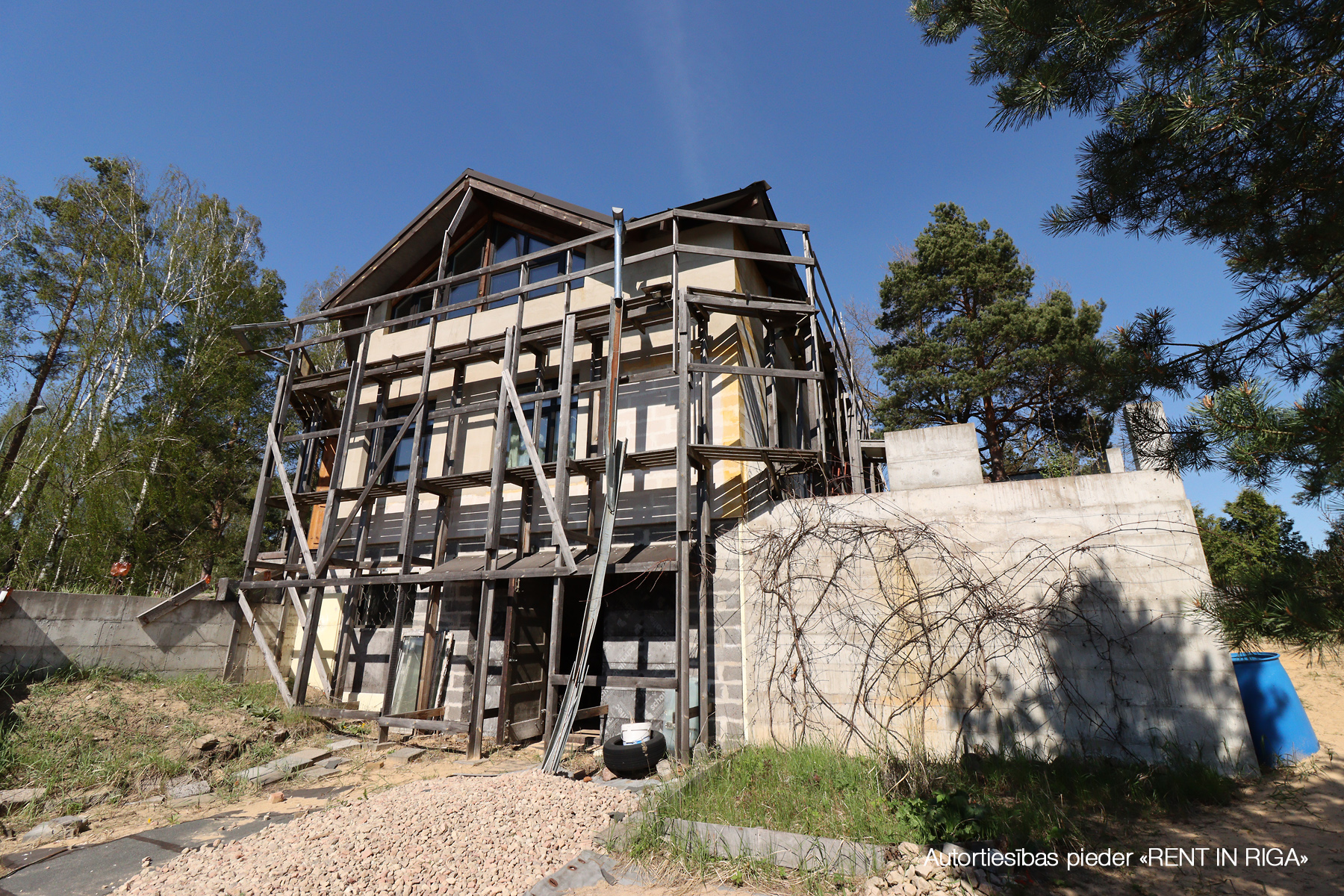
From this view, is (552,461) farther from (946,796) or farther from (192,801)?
(946,796)

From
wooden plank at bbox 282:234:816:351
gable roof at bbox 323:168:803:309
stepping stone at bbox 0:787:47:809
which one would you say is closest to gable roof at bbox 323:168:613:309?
gable roof at bbox 323:168:803:309

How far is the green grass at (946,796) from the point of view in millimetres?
4520

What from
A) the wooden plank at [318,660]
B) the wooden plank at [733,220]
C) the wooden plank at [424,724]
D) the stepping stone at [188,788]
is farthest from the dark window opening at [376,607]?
the wooden plank at [733,220]

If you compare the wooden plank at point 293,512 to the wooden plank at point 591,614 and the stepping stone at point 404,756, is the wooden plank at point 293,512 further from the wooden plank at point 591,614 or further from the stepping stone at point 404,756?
the wooden plank at point 591,614

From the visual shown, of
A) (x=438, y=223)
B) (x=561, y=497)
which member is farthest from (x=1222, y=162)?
(x=438, y=223)

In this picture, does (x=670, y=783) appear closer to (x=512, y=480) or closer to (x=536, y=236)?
(x=512, y=480)

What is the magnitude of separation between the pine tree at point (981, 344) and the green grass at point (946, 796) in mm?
10939

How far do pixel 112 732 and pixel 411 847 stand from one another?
6.23 metres

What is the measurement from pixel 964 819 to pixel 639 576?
5.57 metres

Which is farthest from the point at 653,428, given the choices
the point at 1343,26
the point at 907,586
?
the point at 1343,26

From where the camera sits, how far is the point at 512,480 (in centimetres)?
981

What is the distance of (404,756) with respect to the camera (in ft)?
28.3

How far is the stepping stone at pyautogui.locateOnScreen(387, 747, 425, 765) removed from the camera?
8.47 m

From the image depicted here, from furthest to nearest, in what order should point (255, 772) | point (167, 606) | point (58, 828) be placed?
point (167, 606) → point (255, 772) → point (58, 828)
